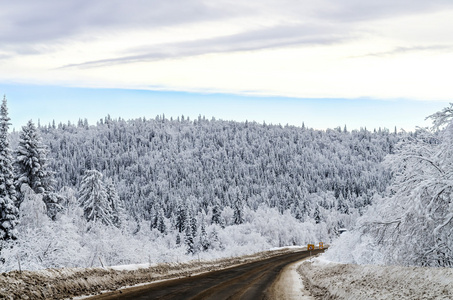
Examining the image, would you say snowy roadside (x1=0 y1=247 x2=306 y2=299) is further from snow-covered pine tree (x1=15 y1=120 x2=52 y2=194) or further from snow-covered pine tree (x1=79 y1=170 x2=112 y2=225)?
snow-covered pine tree (x1=79 y1=170 x2=112 y2=225)

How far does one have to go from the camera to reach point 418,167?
16547 mm

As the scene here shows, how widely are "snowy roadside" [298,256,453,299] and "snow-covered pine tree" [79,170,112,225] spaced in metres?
34.2

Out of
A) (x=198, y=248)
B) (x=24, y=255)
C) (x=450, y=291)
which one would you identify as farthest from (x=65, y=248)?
(x=198, y=248)

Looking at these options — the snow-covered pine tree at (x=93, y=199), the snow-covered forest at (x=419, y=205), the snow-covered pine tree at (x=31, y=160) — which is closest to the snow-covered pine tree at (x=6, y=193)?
the snow-covered pine tree at (x=31, y=160)

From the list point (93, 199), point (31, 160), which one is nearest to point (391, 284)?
point (31, 160)

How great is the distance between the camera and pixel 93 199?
1822 inches

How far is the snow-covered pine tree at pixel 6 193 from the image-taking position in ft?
96.3

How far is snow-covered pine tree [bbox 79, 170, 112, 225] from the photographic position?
45938mm

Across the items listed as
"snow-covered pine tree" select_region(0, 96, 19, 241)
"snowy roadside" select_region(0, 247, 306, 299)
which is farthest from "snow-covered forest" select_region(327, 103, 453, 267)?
"snow-covered pine tree" select_region(0, 96, 19, 241)

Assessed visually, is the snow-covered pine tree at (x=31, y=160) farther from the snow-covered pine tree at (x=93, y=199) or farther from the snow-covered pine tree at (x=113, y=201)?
the snow-covered pine tree at (x=113, y=201)

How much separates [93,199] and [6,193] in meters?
16.2

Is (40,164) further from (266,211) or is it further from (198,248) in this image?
(266,211)

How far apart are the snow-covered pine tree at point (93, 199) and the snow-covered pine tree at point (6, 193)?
14.3m

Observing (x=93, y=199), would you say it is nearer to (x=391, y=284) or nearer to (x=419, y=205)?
(x=419, y=205)
